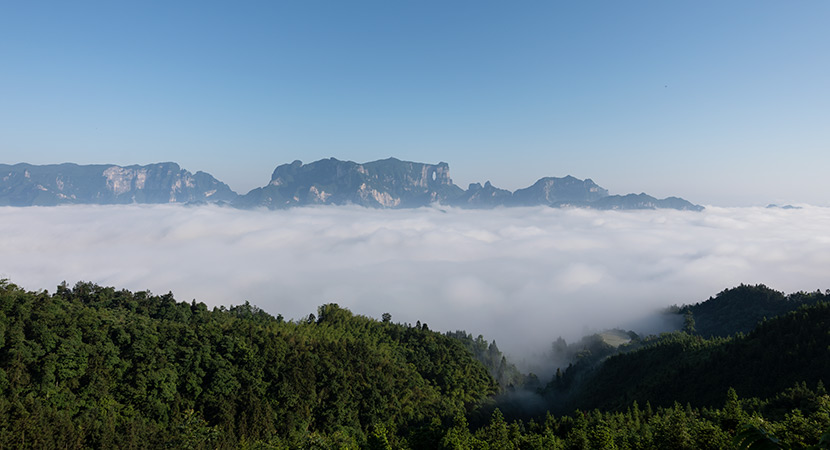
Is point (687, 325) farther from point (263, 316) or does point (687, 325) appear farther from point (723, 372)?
point (263, 316)

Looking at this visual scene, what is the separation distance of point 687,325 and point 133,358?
21445 cm

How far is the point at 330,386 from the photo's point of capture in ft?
278

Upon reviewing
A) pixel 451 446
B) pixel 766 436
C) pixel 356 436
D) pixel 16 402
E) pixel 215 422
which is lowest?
pixel 356 436

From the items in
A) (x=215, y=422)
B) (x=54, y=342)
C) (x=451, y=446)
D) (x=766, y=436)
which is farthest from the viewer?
(x=215, y=422)

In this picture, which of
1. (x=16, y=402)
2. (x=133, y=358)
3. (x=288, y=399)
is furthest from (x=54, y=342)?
(x=288, y=399)

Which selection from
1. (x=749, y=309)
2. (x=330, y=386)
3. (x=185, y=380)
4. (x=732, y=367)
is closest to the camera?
(x=185, y=380)

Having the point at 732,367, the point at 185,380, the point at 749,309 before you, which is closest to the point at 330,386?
the point at 185,380

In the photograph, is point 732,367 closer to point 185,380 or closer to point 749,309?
point 749,309

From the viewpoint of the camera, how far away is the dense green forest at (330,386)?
54.8m

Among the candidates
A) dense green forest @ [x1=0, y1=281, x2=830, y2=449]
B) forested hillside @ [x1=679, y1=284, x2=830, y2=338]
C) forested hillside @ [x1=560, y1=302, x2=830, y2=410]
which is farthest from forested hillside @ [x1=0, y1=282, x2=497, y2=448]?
forested hillside @ [x1=679, y1=284, x2=830, y2=338]

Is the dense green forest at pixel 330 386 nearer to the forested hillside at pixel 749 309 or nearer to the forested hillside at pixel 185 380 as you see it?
the forested hillside at pixel 185 380

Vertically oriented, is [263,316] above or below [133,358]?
below

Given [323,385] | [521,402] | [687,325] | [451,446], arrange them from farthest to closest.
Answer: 1. [687,325]
2. [521,402]
3. [323,385]
4. [451,446]

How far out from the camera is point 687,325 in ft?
645
